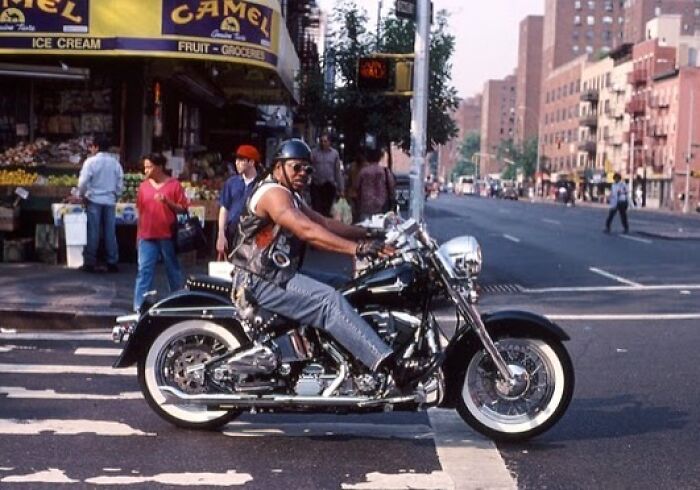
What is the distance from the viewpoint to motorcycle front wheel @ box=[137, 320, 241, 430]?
714cm

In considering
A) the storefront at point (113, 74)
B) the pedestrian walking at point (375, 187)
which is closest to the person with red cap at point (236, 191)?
the pedestrian walking at point (375, 187)

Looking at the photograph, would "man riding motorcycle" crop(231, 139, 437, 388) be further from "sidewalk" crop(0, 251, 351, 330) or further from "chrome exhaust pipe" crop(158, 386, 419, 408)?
"sidewalk" crop(0, 251, 351, 330)

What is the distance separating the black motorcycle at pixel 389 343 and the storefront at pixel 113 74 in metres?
10.8

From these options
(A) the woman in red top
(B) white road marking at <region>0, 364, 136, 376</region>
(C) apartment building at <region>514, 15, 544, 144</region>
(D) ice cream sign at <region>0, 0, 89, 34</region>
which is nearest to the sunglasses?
(B) white road marking at <region>0, 364, 136, 376</region>

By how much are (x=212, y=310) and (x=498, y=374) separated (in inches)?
66.7

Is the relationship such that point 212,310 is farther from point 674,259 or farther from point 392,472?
point 674,259

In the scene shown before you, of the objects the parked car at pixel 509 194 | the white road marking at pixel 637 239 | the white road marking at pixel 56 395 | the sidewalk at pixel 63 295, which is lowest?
the parked car at pixel 509 194

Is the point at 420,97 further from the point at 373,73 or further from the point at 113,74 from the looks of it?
the point at 113,74

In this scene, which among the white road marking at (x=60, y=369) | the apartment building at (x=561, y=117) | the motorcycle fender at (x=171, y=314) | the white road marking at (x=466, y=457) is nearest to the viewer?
the white road marking at (x=466, y=457)

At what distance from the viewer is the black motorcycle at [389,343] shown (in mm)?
6773

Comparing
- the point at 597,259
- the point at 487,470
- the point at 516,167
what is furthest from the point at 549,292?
the point at 516,167

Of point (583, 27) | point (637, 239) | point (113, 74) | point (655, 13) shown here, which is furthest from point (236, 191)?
point (583, 27)

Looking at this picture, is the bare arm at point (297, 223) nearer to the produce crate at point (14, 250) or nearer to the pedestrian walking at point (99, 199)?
the pedestrian walking at point (99, 199)

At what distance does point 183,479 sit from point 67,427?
144cm
